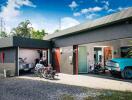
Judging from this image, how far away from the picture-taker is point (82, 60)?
17.9 meters

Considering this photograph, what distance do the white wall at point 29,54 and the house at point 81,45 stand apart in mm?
1982

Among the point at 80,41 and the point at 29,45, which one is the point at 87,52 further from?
the point at 29,45

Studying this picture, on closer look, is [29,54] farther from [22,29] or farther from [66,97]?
[22,29]

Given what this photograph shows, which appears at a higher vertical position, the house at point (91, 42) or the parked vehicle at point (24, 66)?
the house at point (91, 42)

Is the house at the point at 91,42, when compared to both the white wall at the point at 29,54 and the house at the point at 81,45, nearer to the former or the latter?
the house at the point at 81,45

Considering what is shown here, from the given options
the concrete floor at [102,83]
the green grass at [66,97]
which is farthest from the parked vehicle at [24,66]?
the green grass at [66,97]

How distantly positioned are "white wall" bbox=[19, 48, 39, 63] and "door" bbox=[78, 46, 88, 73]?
6.02m

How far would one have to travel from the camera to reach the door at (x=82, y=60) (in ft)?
58.1

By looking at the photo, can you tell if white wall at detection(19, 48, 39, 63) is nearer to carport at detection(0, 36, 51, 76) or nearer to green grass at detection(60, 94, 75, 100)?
carport at detection(0, 36, 51, 76)

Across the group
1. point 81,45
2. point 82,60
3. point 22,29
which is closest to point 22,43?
point 81,45

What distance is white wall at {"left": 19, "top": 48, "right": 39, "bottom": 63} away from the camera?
65.7ft

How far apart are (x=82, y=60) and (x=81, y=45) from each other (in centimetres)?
141

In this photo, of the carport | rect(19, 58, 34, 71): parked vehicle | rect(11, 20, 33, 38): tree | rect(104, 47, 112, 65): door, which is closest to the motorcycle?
the carport

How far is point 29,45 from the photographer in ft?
A: 56.5
